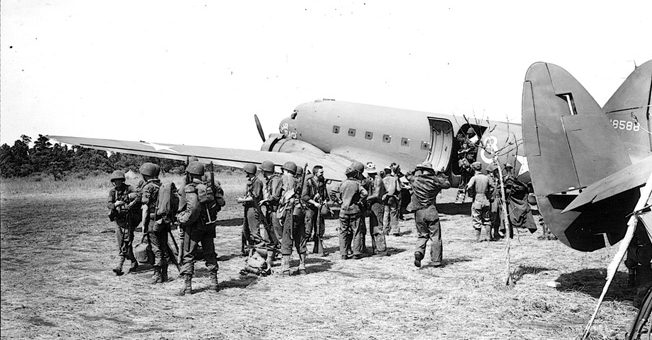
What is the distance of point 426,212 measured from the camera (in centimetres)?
1074

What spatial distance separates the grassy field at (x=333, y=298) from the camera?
7051 mm

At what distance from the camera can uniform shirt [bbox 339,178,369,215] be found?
467 inches

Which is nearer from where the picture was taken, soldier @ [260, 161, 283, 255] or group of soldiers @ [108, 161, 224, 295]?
group of soldiers @ [108, 161, 224, 295]

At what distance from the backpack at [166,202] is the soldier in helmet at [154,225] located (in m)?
0.29

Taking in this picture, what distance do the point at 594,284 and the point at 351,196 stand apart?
524 centimetres

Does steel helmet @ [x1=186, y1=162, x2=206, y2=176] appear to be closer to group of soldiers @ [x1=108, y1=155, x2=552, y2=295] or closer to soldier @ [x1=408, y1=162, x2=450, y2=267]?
group of soldiers @ [x1=108, y1=155, x2=552, y2=295]

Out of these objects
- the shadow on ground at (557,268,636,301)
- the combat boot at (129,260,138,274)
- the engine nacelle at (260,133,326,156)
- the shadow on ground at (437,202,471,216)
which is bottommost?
the combat boot at (129,260,138,274)

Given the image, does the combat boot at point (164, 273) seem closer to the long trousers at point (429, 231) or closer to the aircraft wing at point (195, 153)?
the long trousers at point (429, 231)

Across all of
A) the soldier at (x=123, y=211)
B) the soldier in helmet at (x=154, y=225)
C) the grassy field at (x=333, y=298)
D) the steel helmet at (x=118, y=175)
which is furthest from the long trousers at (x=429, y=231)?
Answer: the steel helmet at (x=118, y=175)

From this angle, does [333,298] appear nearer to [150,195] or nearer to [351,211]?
[351,211]

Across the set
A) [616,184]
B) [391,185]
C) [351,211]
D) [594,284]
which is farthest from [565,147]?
[391,185]

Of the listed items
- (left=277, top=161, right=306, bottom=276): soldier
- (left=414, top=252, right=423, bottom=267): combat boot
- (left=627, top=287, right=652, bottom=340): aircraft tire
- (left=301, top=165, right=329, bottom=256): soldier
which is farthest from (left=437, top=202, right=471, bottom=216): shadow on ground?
(left=627, top=287, right=652, bottom=340): aircraft tire

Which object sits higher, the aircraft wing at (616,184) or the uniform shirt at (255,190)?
the aircraft wing at (616,184)

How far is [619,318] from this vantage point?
737 centimetres
